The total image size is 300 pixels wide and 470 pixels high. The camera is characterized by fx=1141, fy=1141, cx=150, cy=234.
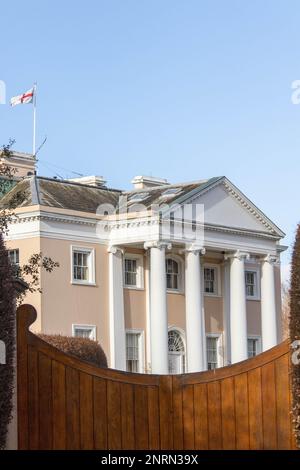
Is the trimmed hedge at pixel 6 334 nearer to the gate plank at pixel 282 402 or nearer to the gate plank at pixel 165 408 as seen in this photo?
the gate plank at pixel 165 408

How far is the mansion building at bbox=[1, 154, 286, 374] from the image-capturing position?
47656 mm

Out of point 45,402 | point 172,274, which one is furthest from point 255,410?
point 172,274

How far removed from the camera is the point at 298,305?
A: 12.7 metres

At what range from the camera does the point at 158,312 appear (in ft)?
162

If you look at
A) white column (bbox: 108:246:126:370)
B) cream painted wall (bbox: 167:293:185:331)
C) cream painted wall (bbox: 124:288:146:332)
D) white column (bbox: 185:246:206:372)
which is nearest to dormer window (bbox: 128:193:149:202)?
white column (bbox: 185:246:206:372)

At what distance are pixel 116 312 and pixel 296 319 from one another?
122ft

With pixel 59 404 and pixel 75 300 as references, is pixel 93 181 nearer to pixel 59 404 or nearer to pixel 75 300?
pixel 75 300

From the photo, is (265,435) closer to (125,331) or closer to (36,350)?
(36,350)

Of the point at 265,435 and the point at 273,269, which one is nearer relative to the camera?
the point at 265,435

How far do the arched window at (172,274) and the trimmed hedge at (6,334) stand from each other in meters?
40.0

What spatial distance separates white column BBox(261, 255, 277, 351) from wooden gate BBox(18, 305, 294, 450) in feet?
139

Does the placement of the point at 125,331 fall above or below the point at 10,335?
above
